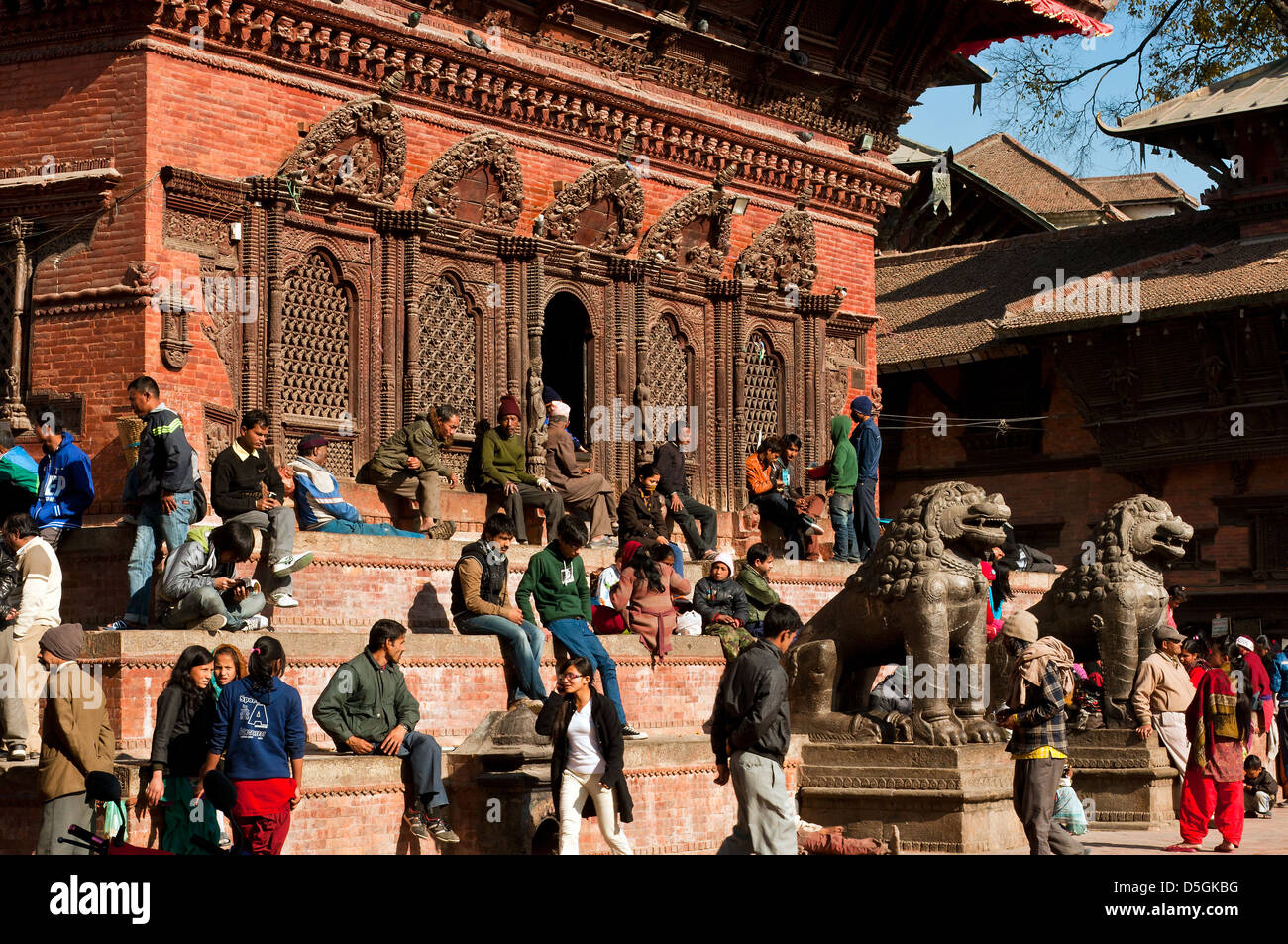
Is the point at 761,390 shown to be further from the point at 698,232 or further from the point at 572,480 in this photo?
the point at 572,480

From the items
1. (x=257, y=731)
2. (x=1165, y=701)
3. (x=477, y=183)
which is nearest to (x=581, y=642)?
(x=257, y=731)

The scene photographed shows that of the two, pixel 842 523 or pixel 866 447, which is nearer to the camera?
pixel 866 447

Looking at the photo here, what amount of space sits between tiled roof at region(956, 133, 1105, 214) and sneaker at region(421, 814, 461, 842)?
32923 millimetres

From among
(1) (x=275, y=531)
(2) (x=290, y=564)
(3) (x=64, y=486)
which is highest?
(3) (x=64, y=486)

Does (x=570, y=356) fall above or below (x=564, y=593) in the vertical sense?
above

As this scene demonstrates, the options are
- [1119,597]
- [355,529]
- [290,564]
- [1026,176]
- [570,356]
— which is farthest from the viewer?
[1026,176]

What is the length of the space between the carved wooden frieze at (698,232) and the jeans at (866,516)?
150 inches

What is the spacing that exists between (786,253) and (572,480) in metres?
6.87

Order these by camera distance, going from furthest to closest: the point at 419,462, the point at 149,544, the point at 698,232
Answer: the point at 698,232, the point at 419,462, the point at 149,544

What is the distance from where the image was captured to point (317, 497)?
16.2 m

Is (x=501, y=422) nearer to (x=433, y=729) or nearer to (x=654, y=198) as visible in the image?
(x=433, y=729)

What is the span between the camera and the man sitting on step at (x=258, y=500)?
1491 cm

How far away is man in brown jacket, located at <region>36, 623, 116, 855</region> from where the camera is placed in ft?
34.7
